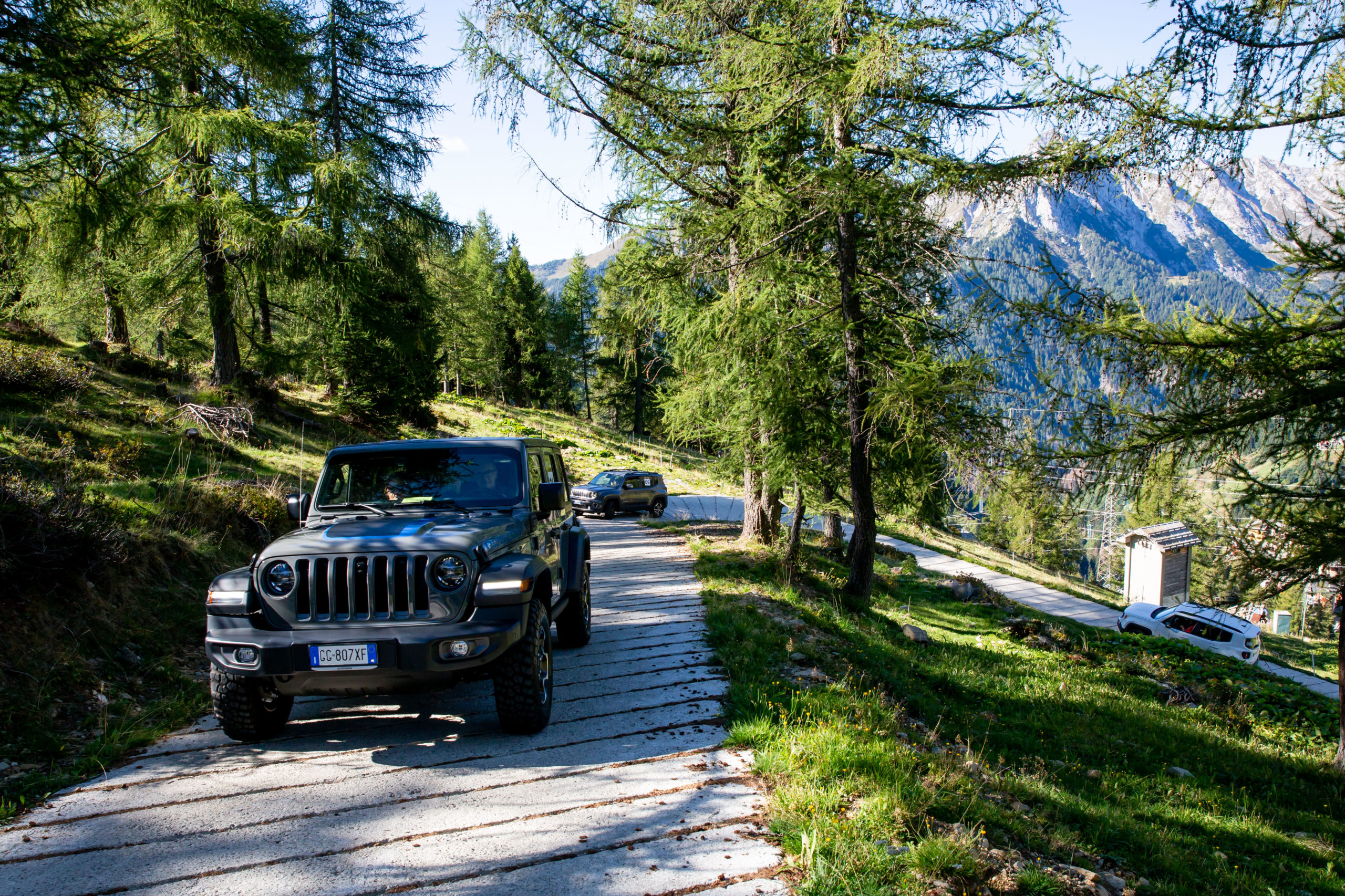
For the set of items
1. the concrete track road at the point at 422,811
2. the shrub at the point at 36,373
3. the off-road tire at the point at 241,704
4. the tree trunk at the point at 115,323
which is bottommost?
the concrete track road at the point at 422,811

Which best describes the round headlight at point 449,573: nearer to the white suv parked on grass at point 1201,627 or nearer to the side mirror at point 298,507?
the side mirror at point 298,507

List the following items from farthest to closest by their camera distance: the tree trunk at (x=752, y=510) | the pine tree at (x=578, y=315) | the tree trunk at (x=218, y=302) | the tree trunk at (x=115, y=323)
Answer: the pine tree at (x=578, y=315), the tree trunk at (x=115, y=323), the tree trunk at (x=218, y=302), the tree trunk at (x=752, y=510)

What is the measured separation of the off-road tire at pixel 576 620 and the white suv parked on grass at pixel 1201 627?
1979cm

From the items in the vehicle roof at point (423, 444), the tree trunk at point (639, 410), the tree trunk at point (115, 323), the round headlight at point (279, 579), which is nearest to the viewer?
the round headlight at point (279, 579)

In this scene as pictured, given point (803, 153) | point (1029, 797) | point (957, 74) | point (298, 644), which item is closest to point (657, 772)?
point (298, 644)

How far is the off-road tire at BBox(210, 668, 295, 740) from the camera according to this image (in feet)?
14.7

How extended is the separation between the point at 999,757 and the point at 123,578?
8.09 m

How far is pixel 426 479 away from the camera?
563 cm

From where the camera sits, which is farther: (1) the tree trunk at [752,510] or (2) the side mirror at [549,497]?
(1) the tree trunk at [752,510]

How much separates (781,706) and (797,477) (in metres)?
5.89

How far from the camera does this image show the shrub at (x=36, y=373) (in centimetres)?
1040

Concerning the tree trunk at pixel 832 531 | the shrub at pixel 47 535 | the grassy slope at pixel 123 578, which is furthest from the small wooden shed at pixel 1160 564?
the shrub at pixel 47 535

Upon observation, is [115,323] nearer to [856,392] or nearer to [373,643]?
[856,392]

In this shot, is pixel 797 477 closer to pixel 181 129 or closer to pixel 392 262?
pixel 181 129
